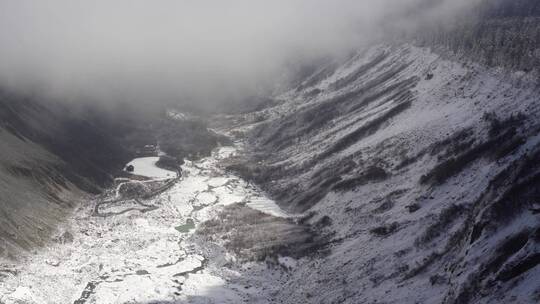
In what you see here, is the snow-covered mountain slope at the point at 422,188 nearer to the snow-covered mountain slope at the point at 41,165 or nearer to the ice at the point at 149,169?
the ice at the point at 149,169

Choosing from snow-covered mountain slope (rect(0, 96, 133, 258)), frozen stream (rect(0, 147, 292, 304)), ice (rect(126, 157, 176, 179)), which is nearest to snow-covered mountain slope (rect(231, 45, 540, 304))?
frozen stream (rect(0, 147, 292, 304))

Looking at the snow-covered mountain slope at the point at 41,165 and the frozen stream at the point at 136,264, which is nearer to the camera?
the frozen stream at the point at 136,264

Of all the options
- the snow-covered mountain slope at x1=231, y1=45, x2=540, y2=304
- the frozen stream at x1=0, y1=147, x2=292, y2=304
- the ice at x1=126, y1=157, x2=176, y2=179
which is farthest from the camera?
the ice at x1=126, y1=157, x2=176, y2=179

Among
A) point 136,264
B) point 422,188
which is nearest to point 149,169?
point 136,264

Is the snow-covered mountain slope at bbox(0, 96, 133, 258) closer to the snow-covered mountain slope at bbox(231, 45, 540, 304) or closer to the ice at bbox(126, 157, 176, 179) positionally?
the ice at bbox(126, 157, 176, 179)

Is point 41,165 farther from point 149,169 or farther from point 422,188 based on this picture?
point 422,188

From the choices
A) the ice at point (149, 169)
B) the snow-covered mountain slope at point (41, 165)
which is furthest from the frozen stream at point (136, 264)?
the ice at point (149, 169)
